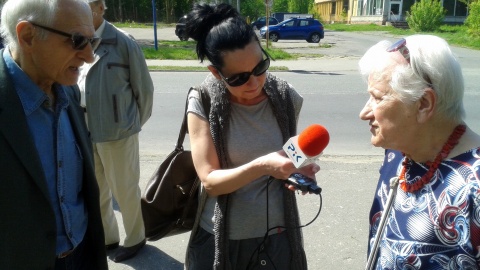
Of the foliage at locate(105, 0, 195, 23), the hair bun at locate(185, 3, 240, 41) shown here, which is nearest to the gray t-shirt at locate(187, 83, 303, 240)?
the hair bun at locate(185, 3, 240, 41)

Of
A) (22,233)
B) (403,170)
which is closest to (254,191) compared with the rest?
(403,170)

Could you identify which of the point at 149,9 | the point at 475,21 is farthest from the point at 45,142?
the point at 149,9

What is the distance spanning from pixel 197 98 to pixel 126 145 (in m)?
1.65

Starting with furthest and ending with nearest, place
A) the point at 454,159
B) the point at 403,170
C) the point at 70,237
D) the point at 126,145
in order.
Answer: the point at 126,145, the point at 70,237, the point at 403,170, the point at 454,159

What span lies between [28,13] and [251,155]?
1104 mm

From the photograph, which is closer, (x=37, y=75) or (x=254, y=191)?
(x=37, y=75)

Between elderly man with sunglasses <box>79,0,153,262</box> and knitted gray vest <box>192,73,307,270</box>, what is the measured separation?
4.96 ft

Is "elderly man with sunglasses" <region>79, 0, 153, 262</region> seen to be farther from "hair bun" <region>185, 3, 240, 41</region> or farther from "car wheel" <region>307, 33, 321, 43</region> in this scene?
"car wheel" <region>307, 33, 321, 43</region>

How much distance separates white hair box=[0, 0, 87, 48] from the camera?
1.85 m

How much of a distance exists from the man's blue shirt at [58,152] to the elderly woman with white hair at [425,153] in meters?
1.29

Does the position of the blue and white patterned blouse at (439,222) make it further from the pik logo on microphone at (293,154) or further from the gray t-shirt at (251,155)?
the gray t-shirt at (251,155)

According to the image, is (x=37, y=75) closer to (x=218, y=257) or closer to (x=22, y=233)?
(x=22, y=233)

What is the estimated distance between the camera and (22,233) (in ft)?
5.78

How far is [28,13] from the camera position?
1850mm
